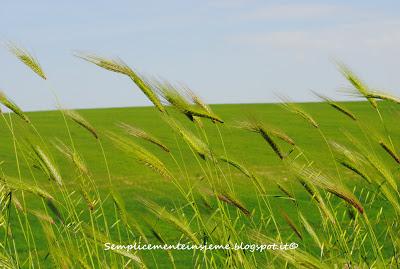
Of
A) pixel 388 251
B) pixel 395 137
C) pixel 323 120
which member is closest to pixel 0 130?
pixel 323 120

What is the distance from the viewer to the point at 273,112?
77.9 ft

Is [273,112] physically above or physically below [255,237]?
below

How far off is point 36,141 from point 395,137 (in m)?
14.2

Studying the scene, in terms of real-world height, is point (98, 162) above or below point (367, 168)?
below

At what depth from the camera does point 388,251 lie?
6.79m

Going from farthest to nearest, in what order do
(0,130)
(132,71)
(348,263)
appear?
1. (0,130)
2. (348,263)
3. (132,71)

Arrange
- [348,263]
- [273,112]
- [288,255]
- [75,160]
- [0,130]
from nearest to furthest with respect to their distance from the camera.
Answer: [288,255], [75,160], [348,263], [0,130], [273,112]

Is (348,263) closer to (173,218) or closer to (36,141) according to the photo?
(173,218)

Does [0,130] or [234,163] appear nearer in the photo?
[234,163]

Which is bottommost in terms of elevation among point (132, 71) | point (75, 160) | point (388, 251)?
point (388, 251)

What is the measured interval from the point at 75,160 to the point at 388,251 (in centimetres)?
500

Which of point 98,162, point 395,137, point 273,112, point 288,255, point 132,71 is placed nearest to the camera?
point 288,255

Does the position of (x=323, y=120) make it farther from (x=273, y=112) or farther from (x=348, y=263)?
(x=348, y=263)

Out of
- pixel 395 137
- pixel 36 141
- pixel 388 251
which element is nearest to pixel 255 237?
pixel 36 141
